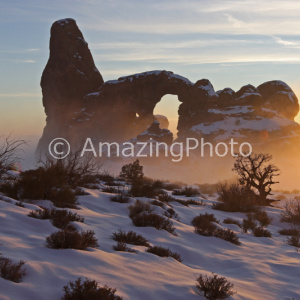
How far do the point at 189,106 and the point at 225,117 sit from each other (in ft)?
36.3

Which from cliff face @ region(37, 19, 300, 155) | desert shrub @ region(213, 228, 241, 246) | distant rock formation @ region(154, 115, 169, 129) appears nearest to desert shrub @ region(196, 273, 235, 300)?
desert shrub @ region(213, 228, 241, 246)

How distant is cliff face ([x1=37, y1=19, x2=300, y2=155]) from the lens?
79.1 m

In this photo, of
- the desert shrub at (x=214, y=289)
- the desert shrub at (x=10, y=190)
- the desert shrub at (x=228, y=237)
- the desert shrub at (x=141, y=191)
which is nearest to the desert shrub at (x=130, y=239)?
the desert shrub at (x=214, y=289)

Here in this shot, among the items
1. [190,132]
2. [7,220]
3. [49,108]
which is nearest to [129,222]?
[7,220]

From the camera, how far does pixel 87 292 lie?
3.17 m

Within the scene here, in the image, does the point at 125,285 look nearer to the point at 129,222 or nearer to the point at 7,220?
the point at 7,220

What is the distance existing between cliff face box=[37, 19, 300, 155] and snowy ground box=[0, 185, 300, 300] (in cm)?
6830

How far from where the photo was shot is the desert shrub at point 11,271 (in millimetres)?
3316

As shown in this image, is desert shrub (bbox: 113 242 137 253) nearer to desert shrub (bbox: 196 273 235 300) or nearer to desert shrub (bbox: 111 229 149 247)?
desert shrub (bbox: 111 229 149 247)

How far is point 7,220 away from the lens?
18.6 feet

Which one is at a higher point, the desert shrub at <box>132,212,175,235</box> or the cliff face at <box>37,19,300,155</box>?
the cliff face at <box>37,19,300,155</box>

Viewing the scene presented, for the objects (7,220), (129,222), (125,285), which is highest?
(129,222)

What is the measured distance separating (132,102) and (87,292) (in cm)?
9314

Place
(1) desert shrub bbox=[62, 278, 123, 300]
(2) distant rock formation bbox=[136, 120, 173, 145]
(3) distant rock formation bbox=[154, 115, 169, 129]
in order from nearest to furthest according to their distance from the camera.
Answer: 1. (1) desert shrub bbox=[62, 278, 123, 300]
2. (2) distant rock formation bbox=[136, 120, 173, 145]
3. (3) distant rock formation bbox=[154, 115, 169, 129]
